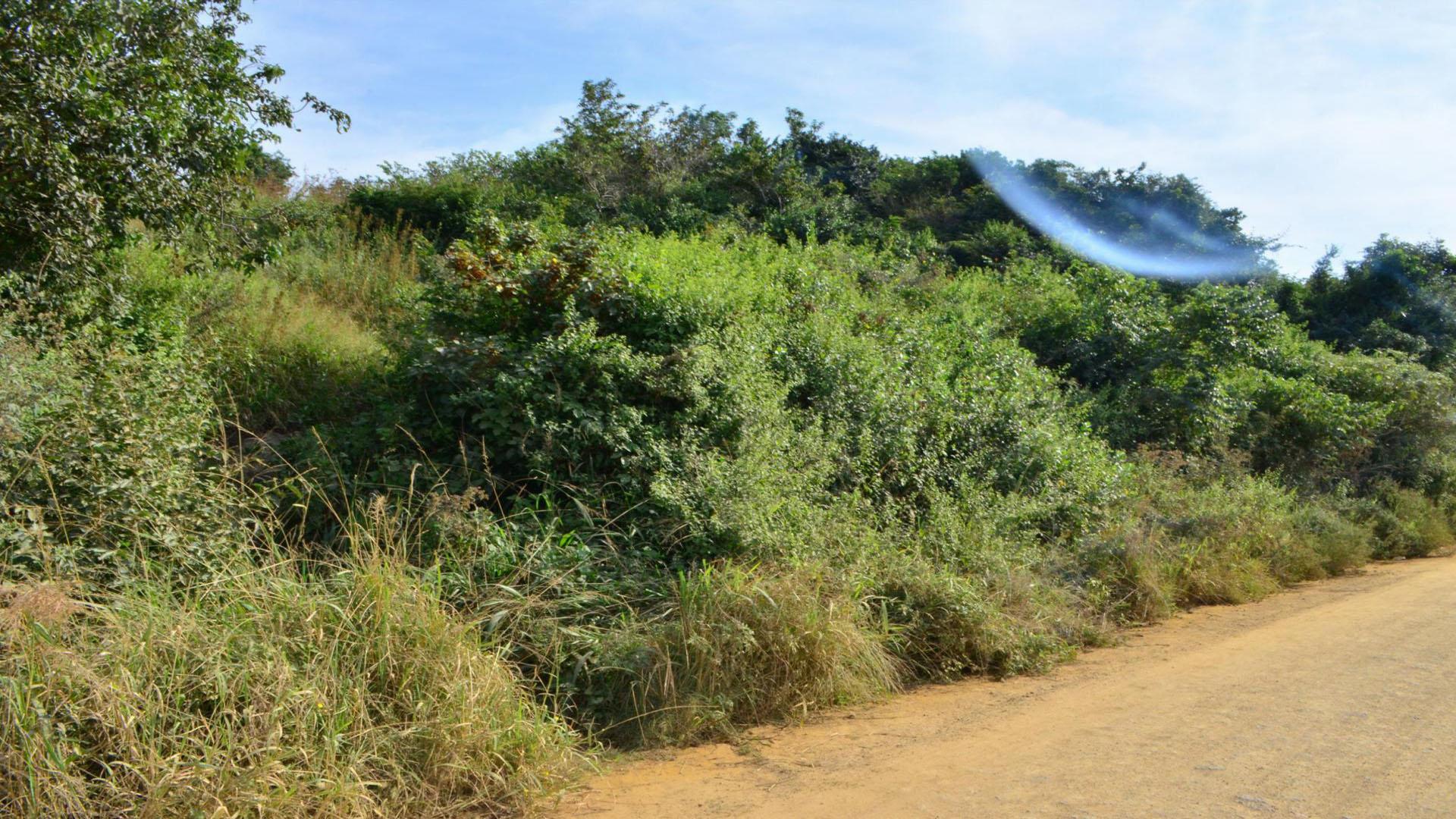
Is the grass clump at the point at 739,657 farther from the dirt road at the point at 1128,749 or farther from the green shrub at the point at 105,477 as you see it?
the green shrub at the point at 105,477

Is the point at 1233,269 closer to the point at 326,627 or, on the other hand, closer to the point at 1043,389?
the point at 1043,389

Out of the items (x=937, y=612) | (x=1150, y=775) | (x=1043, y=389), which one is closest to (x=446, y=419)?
(x=937, y=612)

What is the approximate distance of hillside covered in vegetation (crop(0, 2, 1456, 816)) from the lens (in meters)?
4.39

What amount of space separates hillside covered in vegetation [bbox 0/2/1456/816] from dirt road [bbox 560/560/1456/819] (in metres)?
0.42

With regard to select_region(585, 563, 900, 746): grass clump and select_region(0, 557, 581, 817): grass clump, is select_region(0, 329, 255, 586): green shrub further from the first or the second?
select_region(585, 563, 900, 746): grass clump

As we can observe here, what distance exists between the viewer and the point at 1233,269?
23562 millimetres

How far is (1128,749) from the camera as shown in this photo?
16.8ft

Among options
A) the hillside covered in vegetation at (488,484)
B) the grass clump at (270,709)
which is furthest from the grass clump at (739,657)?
the grass clump at (270,709)

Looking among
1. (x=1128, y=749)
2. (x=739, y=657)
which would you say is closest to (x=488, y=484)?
(x=739, y=657)

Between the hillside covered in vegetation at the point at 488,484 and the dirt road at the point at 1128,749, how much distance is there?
42 centimetres

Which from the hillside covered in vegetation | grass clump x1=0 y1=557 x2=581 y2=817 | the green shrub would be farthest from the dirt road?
the green shrub

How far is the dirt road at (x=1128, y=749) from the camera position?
4.45m

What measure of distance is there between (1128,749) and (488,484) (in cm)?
436

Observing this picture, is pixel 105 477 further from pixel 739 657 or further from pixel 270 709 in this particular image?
pixel 739 657
